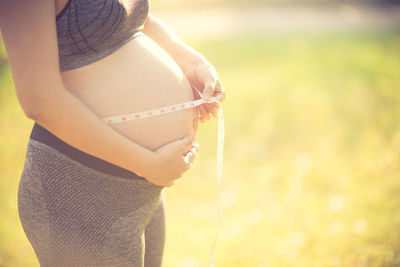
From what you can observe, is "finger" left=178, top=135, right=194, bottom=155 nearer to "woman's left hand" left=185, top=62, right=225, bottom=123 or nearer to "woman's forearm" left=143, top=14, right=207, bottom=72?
"woman's left hand" left=185, top=62, right=225, bottom=123

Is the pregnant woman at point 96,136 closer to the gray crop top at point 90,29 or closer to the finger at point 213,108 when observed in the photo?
the gray crop top at point 90,29

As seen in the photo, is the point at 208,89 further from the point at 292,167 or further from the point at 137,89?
the point at 292,167

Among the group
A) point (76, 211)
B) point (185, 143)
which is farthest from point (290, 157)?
point (76, 211)

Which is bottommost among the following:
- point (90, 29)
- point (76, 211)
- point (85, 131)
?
point (76, 211)

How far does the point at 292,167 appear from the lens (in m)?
3.28

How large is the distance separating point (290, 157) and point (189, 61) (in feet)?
8.04

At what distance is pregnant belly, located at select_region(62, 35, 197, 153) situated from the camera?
3.01 feet

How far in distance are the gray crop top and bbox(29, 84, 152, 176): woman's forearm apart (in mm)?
125

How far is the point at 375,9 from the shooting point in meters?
7.93

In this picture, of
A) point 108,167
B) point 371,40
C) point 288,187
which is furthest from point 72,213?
point 371,40

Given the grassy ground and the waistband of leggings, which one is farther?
the grassy ground

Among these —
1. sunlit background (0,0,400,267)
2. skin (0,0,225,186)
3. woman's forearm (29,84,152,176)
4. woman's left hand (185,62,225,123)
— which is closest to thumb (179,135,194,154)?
skin (0,0,225,186)

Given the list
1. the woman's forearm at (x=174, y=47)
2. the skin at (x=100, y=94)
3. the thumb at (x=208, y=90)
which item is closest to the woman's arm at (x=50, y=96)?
the skin at (x=100, y=94)

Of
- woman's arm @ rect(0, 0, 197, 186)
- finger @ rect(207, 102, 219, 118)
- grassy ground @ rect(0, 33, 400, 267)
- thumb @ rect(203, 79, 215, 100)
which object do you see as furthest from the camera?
grassy ground @ rect(0, 33, 400, 267)
